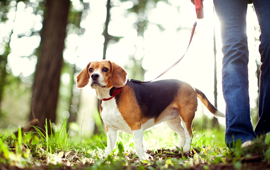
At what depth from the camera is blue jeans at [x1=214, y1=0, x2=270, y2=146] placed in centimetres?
256

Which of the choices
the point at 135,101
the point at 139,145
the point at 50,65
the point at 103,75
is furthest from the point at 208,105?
the point at 50,65

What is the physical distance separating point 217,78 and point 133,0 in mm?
6965

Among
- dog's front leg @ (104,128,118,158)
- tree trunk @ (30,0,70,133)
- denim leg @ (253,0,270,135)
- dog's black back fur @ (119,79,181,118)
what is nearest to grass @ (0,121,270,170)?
dog's front leg @ (104,128,118,158)

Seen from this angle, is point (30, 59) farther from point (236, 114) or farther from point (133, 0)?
point (236, 114)

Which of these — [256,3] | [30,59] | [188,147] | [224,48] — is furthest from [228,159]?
[30,59]

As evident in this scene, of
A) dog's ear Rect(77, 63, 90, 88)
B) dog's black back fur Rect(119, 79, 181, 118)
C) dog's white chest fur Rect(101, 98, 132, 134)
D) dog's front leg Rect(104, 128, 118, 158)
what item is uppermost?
dog's ear Rect(77, 63, 90, 88)

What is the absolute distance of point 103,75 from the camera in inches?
122

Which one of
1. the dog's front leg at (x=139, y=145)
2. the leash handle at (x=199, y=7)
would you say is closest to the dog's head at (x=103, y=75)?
the dog's front leg at (x=139, y=145)

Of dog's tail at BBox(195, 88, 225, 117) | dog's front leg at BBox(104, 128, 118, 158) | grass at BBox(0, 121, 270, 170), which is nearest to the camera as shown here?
grass at BBox(0, 121, 270, 170)

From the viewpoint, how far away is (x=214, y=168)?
1.81 meters

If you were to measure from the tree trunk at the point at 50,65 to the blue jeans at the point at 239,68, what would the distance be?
4439 mm

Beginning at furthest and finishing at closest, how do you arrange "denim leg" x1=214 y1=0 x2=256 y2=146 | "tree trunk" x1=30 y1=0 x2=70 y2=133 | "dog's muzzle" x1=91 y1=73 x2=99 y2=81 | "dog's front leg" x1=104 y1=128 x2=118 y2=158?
"tree trunk" x1=30 y1=0 x2=70 y2=133 → "dog's front leg" x1=104 y1=128 x2=118 y2=158 → "dog's muzzle" x1=91 y1=73 x2=99 y2=81 → "denim leg" x1=214 y1=0 x2=256 y2=146

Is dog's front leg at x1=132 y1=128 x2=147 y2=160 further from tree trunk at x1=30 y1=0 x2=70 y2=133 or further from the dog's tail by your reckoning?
tree trunk at x1=30 y1=0 x2=70 y2=133

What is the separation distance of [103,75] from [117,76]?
8.0 inches
